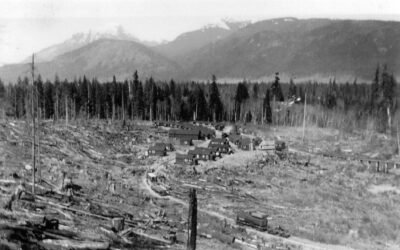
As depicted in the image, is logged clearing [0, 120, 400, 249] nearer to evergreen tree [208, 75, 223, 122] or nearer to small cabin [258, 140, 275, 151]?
small cabin [258, 140, 275, 151]

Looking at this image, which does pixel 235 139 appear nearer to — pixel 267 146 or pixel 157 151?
pixel 267 146

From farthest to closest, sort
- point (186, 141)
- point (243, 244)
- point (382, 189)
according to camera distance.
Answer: point (186, 141) → point (382, 189) → point (243, 244)

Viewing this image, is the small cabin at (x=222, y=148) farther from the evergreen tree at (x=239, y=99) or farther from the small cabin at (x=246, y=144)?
the evergreen tree at (x=239, y=99)

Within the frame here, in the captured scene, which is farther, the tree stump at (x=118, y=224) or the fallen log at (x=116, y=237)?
the tree stump at (x=118, y=224)

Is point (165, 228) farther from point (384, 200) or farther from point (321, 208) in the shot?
point (384, 200)

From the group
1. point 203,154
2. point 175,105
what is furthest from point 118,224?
point 175,105

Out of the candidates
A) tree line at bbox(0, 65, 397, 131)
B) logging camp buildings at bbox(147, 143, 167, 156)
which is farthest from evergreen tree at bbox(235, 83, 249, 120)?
logging camp buildings at bbox(147, 143, 167, 156)

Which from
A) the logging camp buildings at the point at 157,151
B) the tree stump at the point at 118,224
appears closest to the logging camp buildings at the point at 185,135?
the logging camp buildings at the point at 157,151

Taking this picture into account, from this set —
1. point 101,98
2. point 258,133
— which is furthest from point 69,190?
point 101,98
